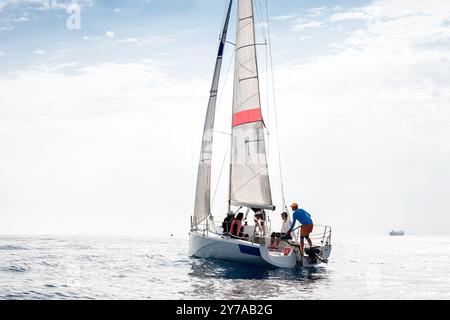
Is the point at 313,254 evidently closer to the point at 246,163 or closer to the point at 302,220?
the point at 302,220

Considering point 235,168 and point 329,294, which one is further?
point 235,168

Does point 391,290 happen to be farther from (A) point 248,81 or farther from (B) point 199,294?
(A) point 248,81

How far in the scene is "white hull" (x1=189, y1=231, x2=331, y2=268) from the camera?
922 inches

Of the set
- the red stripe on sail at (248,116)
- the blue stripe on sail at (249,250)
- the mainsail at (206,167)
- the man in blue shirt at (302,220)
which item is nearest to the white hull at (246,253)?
the blue stripe on sail at (249,250)

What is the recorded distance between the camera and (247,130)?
29.0 metres

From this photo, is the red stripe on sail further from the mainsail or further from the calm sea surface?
the calm sea surface

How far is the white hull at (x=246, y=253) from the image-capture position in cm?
2342

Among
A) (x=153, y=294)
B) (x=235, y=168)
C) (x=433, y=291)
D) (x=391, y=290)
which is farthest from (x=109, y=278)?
(x=433, y=291)

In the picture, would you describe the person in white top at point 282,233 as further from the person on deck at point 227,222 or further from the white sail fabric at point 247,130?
the person on deck at point 227,222

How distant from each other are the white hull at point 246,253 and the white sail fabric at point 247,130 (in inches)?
115

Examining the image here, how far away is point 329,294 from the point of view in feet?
60.7

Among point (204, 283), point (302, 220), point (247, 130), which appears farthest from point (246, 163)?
point (204, 283)

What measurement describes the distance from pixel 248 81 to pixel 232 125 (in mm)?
2459

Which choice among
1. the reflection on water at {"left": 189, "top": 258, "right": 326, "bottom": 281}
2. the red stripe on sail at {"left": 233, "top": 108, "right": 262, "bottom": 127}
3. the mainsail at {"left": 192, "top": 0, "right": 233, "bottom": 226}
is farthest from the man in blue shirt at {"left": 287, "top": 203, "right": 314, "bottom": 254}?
the mainsail at {"left": 192, "top": 0, "right": 233, "bottom": 226}
